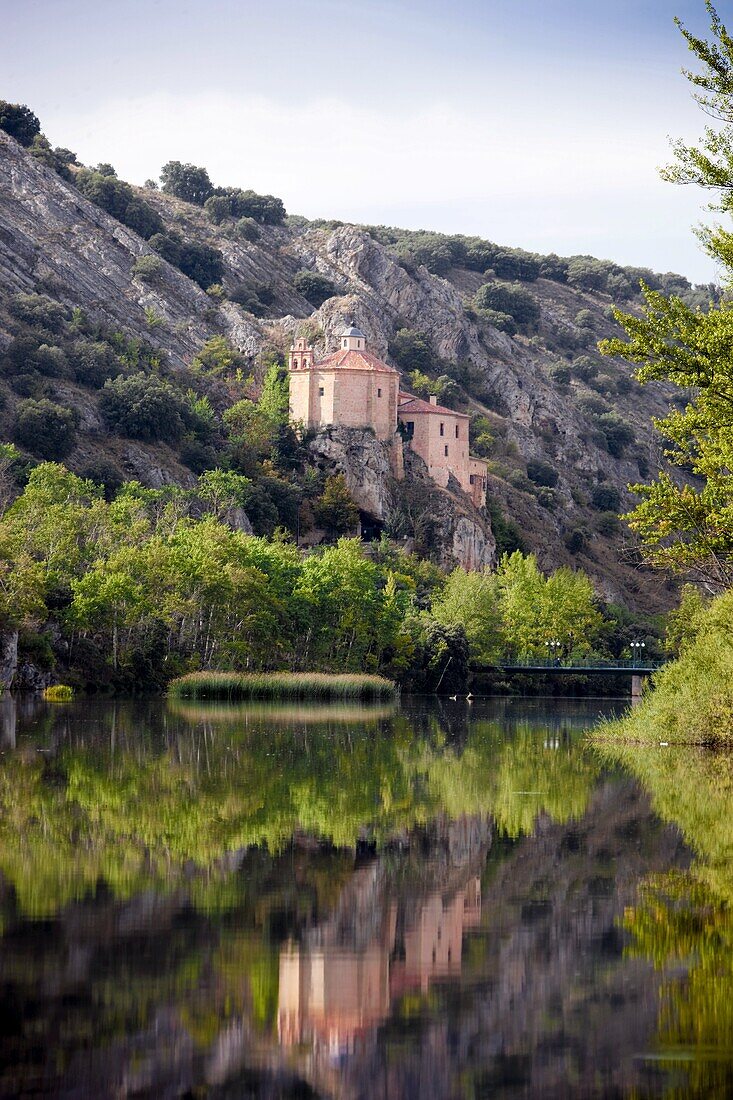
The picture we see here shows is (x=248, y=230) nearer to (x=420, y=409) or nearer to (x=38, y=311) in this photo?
(x=420, y=409)

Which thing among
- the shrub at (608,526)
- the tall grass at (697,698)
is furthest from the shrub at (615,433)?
the tall grass at (697,698)

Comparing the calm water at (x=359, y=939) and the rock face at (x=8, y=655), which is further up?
the calm water at (x=359, y=939)

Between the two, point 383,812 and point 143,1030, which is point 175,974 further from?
point 383,812

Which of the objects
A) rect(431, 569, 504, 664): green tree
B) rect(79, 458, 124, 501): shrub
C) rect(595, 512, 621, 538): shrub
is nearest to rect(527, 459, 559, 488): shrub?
rect(595, 512, 621, 538): shrub

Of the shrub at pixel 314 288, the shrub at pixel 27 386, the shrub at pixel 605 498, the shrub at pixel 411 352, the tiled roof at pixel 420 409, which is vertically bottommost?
the shrub at pixel 605 498

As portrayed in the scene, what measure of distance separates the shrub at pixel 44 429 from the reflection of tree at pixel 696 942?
292ft

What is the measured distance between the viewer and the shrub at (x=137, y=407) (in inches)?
4705

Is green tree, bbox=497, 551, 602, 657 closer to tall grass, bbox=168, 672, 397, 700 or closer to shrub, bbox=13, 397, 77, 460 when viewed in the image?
tall grass, bbox=168, 672, 397, 700

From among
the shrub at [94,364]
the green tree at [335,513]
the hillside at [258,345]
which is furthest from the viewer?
the green tree at [335,513]

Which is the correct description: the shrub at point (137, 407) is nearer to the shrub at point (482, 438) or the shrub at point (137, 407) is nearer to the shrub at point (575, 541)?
the shrub at point (575, 541)

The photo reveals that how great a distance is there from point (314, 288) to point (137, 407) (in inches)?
2494

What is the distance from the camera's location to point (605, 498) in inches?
6683

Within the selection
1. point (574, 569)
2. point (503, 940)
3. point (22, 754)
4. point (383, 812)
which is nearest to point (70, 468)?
point (574, 569)

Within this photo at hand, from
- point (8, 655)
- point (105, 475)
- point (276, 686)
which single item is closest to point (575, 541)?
point (105, 475)
